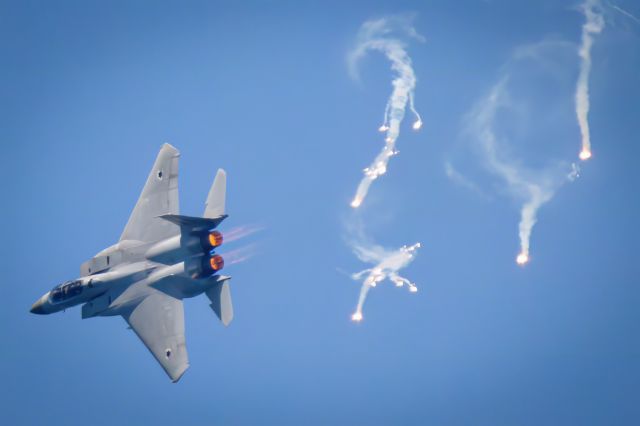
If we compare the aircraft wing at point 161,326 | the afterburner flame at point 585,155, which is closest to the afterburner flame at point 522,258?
the afterburner flame at point 585,155

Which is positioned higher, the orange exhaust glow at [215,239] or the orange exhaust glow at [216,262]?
the orange exhaust glow at [215,239]

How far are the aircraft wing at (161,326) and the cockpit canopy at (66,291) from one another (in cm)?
219

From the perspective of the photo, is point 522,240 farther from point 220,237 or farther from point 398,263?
point 220,237

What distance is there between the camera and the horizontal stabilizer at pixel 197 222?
17.5 metres

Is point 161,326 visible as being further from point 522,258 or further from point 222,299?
point 522,258

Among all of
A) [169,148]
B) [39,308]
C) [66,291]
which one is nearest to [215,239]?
[169,148]

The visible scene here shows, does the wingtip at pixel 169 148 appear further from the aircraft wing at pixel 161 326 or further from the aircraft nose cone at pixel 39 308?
the aircraft nose cone at pixel 39 308

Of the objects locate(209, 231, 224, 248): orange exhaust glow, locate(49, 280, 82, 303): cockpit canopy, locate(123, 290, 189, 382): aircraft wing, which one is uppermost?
locate(209, 231, 224, 248): orange exhaust glow

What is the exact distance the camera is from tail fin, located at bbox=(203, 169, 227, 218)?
18.3 meters

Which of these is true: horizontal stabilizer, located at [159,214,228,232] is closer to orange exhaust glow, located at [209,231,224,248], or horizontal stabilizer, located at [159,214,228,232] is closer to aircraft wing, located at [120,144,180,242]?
orange exhaust glow, located at [209,231,224,248]

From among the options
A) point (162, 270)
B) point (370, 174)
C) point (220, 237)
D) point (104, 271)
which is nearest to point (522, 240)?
point (370, 174)

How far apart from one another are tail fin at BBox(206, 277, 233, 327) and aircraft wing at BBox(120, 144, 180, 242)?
3.50 m

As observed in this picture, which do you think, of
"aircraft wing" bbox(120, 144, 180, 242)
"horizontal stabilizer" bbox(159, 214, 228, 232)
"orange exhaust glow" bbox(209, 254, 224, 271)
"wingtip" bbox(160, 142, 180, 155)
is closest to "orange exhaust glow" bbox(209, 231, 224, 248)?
"horizontal stabilizer" bbox(159, 214, 228, 232)

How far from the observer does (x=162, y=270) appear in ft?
64.6
